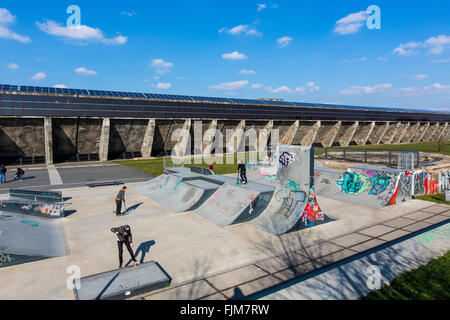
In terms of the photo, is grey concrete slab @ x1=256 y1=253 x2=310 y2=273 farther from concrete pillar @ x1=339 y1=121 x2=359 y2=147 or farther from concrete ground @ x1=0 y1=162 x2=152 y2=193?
concrete pillar @ x1=339 y1=121 x2=359 y2=147

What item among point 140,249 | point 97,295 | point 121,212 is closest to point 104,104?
point 121,212

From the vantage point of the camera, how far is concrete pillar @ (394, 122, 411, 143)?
259ft

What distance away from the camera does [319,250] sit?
32.8 feet

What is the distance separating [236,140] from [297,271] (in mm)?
45832

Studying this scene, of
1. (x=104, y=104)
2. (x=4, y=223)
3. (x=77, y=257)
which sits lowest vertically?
(x=77, y=257)

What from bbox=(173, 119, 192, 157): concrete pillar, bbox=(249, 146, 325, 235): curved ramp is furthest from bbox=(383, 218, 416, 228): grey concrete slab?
bbox=(173, 119, 192, 157): concrete pillar

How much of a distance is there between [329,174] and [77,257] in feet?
52.6

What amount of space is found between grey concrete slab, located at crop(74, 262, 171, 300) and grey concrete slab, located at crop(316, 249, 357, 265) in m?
4.97

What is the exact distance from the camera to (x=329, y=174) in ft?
63.9

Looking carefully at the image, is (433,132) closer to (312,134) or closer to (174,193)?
(312,134)

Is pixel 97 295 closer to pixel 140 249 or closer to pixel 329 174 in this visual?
pixel 140 249
